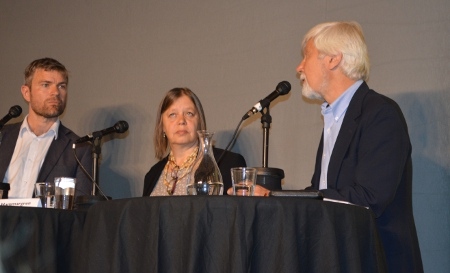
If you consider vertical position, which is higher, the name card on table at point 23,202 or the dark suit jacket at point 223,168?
the dark suit jacket at point 223,168

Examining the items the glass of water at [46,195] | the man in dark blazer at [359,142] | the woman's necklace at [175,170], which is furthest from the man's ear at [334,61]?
the glass of water at [46,195]

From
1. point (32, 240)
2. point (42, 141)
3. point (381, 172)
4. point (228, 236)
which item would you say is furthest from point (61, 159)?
point (228, 236)

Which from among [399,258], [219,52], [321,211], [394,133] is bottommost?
[399,258]

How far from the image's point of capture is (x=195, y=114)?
417 cm

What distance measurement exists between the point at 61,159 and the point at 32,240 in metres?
1.89

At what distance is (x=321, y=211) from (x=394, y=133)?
832 millimetres

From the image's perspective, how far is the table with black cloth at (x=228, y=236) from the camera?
2.03 metres

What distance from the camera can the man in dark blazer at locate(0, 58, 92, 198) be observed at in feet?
14.5

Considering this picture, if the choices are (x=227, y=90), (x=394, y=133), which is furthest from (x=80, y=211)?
(x=227, y=90)

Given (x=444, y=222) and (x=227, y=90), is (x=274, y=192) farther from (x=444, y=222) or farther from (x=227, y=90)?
(x=227, y=90)

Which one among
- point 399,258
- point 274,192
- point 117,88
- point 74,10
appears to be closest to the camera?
point 274,192

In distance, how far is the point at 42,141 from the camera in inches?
180

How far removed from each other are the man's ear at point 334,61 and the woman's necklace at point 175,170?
1.04m

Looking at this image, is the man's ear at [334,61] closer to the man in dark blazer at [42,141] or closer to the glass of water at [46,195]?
the glass of water at [46,195]
